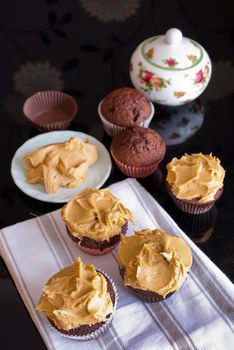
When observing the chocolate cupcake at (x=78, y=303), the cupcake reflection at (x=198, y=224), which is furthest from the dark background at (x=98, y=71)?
the chocolate cupcake at (x=78, y=303)

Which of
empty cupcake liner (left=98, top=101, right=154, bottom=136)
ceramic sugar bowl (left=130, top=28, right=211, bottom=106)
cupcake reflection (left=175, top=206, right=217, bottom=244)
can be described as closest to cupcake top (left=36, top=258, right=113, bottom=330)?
cupcake reflection (left=175, top=206, right=217, bottom=244)

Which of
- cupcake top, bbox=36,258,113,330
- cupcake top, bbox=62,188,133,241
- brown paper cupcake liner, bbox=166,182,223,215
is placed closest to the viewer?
cupcake top, bbox=36,258,113,330

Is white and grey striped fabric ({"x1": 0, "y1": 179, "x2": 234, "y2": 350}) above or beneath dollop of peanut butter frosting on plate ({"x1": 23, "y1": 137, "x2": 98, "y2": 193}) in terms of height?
beneath

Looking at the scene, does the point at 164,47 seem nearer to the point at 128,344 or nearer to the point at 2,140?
the point at 2,140

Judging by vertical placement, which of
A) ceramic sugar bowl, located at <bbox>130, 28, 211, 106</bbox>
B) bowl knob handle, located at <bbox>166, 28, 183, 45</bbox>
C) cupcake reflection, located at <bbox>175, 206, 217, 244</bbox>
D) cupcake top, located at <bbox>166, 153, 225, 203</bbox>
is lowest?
cupcake reflection, located at <bbox>175, 206, 217, 244</bbox>

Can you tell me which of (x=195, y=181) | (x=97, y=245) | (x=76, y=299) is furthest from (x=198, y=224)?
(x=76, y=299)

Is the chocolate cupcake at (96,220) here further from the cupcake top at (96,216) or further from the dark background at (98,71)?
the dark background at (98,71)

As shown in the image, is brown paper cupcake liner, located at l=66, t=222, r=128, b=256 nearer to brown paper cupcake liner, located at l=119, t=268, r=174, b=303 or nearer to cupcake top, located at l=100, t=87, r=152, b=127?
brown paper cupcake liner, located at l=119, t=268, r=174, b=303

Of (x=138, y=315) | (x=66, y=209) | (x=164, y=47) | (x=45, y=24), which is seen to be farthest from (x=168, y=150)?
(x=45, y=24)
